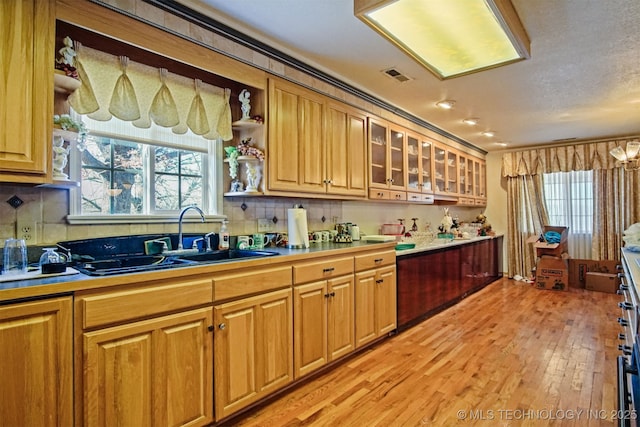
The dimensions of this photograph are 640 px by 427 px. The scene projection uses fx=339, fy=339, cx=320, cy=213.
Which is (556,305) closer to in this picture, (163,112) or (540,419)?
(540,419)

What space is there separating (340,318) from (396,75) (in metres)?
2.07

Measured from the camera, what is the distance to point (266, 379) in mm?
1997

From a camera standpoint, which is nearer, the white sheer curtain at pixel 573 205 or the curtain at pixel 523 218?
the white sheer curtain at pixel 573 205

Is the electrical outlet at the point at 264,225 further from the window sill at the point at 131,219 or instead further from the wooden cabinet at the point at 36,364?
the wooden cabinet at the point at 36,364

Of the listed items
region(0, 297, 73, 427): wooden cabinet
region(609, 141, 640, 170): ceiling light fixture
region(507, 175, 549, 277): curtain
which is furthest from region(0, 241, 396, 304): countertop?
region(507, 175, 549, 277): curtain

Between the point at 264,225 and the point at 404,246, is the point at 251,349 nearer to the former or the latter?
the point at 264,225

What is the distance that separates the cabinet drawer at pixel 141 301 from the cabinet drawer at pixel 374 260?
1.32 metres

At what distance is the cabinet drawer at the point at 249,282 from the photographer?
1786mm

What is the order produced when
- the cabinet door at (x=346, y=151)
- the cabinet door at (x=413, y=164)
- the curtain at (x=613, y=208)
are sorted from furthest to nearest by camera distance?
the curtain at (x=613, y=208) → the cabinet door at (x=413, y=164) → the cabinet door at (x=346, y=151)

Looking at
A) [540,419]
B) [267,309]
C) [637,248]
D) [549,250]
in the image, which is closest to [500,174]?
[549,250]

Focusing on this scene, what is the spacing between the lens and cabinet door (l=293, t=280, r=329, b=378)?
2.20 m

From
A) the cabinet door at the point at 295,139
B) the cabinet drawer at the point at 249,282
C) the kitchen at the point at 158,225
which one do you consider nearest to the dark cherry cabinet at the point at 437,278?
the kitchen at the point at 158,225

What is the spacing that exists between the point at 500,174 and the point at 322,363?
5498 millimetres

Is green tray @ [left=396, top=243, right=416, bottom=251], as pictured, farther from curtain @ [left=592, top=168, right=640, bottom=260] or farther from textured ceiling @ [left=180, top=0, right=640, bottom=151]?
curtain @ [left=592, top=168, right=640, bottom=260]
